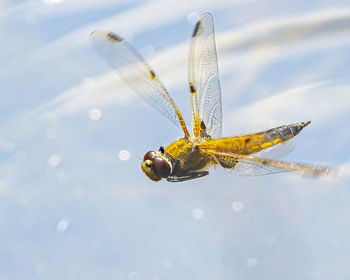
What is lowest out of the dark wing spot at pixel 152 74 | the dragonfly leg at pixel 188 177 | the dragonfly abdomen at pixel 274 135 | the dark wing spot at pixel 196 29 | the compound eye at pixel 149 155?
the dragonfly abdomen at pixel 274 135

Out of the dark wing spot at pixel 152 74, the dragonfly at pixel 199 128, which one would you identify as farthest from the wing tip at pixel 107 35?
the dark wing spot at pixel 152 74

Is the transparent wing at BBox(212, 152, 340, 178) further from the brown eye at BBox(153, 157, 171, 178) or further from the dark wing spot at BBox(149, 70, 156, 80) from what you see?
the dark wing spot at BBox(149, 70, 156, 80)

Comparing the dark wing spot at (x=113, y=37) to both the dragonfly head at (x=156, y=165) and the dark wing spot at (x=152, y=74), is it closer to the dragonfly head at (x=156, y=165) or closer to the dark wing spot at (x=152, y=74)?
the dark wing spot at (x=152, y=74)

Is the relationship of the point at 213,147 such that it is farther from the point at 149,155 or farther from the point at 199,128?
the point at 149,155

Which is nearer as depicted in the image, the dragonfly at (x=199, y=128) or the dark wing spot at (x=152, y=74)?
the dragonfly at (x=199, y=128)

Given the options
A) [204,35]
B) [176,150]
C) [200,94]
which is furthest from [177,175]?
[204,35]

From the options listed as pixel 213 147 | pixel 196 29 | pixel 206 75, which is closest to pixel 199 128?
pixel 213 147
